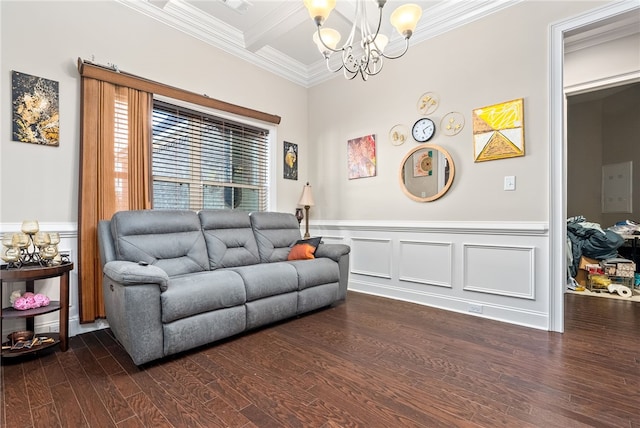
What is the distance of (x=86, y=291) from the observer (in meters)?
2.41

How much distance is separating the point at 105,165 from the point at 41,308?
1154mm

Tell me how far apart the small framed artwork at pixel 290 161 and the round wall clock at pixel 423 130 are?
1662 mm

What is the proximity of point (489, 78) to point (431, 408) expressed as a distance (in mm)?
2808

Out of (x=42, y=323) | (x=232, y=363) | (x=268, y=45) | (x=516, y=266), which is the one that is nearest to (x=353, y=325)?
(x=232, y=363)

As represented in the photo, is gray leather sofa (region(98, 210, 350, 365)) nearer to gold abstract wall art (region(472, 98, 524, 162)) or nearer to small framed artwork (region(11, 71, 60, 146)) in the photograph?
small framed artwork (region(11, 71, 60, 146))

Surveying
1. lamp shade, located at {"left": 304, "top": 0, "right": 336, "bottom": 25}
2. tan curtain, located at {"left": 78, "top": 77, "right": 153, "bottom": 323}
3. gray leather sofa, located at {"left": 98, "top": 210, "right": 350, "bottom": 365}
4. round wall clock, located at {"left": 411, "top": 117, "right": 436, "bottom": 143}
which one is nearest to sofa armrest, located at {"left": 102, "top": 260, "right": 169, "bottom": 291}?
gray leather sofa, located at {"left": 98, "top": 210, "right": 350, "bottom": 365}

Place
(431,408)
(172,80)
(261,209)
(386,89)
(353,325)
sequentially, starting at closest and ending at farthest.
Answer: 1. (431,408)
2. (353,325)
3. (172,80)
4. (386,89)
5. (261,209)

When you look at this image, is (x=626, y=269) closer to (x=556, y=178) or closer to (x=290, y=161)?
(x=556, y=178)

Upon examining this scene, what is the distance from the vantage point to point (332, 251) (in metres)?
3.20

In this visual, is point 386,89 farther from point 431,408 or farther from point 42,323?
point 42,323

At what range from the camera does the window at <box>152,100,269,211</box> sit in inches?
118

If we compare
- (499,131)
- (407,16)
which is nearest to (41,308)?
(407,16)

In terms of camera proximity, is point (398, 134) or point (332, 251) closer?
point (332, 251)

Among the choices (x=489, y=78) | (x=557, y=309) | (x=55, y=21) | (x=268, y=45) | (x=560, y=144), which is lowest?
(x=557, y=309)
